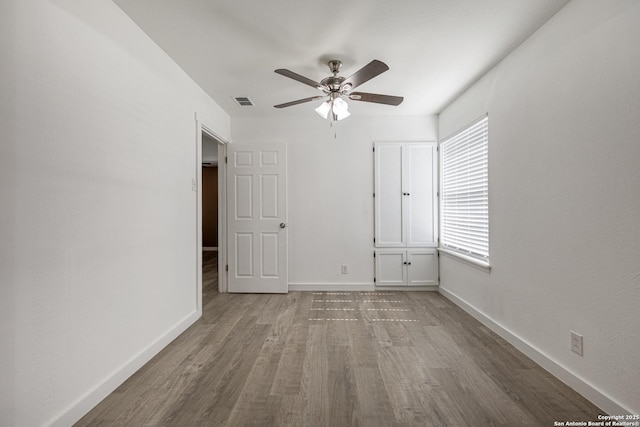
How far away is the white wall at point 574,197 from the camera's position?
154 centimetres

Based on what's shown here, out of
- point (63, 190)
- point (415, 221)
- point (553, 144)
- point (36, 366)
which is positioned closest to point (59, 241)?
point (63, 190)

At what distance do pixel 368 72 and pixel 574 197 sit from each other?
1.58 meters

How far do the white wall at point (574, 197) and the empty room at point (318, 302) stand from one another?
1 cm

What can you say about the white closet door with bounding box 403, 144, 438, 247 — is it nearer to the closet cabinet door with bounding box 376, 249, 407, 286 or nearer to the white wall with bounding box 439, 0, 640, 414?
the closet cabinet door with bounding box 376, 249, 407, 286

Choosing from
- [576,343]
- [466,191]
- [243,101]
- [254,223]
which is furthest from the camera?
[254,223]

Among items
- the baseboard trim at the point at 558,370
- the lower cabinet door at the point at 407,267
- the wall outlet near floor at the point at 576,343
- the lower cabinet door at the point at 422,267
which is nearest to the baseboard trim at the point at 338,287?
the lower cabinet door at the point at 407,267

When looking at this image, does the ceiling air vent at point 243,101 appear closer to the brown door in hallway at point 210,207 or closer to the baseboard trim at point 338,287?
the baseboard trim at point 338,287

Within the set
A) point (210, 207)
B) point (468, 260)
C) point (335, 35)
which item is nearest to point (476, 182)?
point (468, 260)

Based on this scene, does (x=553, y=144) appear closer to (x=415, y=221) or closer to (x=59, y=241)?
(x=415, y=221)

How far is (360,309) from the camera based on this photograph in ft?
11.2

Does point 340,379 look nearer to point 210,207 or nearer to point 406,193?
point 406,193

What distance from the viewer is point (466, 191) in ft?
11.2

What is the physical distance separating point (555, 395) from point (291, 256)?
3.07m

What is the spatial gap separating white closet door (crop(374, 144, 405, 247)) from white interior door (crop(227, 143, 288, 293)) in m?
1.35
